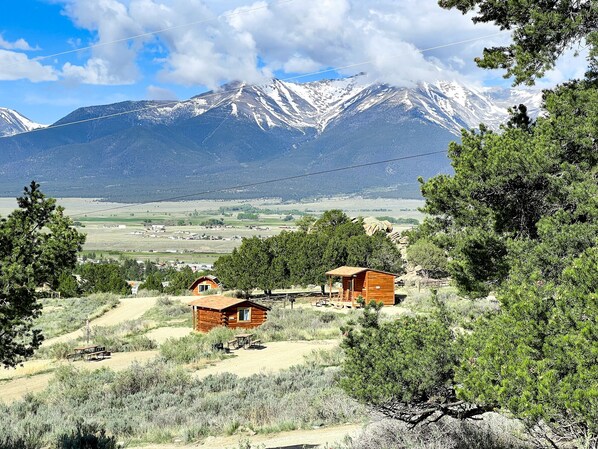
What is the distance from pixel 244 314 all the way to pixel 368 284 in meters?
11.3

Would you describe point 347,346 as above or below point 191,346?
above

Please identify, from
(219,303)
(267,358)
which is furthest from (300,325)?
(267,358)

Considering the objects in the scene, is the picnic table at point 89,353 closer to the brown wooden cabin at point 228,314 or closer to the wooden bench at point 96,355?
the wooden bench at point 96,355

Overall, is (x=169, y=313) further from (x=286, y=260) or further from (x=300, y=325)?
(x=300, y=325)

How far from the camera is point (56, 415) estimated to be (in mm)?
12922

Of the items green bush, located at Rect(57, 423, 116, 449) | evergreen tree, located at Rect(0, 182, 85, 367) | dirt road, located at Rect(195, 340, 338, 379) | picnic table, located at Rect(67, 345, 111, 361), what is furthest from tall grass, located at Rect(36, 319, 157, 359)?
evergreen tree, located at Rect(0, 182, 85, 367)

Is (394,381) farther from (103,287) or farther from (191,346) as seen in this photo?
(103,287)

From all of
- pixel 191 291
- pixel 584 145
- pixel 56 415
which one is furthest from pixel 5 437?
pixel 191 291

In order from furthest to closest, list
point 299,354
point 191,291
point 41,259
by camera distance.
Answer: point 191,291
point 299,354
point 41,259

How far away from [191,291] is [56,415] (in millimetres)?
37255

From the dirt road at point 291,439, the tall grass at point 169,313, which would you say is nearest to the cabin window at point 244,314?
the tall grass at point 169,313

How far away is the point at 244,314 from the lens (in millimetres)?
28406

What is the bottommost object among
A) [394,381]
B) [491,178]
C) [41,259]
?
[394,381]

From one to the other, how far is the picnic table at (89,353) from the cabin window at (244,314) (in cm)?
679
